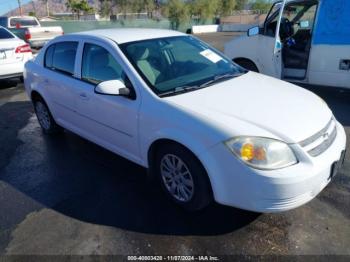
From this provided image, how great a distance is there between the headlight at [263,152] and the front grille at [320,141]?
0.17 m

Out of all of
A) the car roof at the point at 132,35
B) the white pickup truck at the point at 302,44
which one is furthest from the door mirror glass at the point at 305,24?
the car roof at the point at 132,35

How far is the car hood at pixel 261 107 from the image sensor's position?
2697 millimetres

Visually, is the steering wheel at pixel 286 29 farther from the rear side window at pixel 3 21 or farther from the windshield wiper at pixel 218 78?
the rear side window at pixel 3 21

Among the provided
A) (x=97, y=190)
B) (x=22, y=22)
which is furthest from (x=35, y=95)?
(x=22, y=22)

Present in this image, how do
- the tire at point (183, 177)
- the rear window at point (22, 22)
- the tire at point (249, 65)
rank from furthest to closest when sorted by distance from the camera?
the rear window at point (22, 22) → the tire at point (249, 65) → the tire at point (183, 177)

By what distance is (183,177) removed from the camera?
308 cm

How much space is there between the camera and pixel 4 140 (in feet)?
17.5

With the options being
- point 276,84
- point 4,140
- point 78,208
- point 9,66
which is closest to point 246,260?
point 78,208

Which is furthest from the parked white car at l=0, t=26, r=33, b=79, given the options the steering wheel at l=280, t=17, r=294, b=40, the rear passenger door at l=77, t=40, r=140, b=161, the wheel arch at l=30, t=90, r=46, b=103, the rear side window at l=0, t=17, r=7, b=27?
the rear side window at l=0, t=17, r=7, b=27

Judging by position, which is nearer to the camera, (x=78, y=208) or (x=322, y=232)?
(x=322, y=232)

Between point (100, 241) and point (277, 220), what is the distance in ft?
5.09

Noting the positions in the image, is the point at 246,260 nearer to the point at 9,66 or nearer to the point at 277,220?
the point at 277,220

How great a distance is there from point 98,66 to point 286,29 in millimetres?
4605

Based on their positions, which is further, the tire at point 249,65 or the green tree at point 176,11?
the green tree at point 176,11
